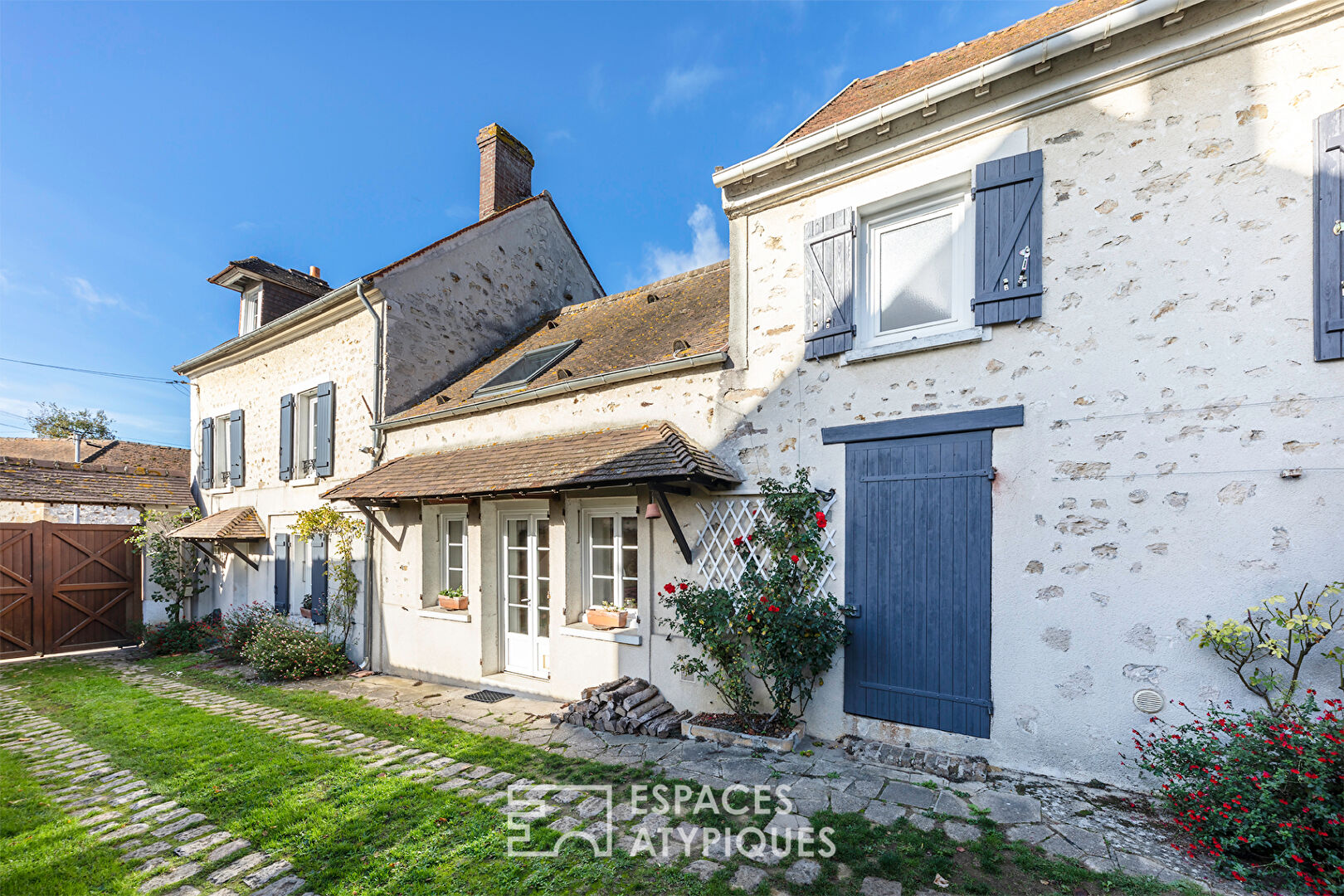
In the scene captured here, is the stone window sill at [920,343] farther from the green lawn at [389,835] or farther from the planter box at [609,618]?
the planter box at [609,618]

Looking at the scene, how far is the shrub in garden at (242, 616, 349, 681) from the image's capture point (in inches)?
327

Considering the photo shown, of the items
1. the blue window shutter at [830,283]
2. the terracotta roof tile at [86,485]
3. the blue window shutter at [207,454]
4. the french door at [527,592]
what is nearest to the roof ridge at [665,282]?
the blue window shutter at [830,283]

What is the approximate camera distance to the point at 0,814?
13.9 ft

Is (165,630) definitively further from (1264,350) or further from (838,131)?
(1264,350)

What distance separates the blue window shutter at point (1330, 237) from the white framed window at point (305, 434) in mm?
11705

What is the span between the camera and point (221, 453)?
11977 mm

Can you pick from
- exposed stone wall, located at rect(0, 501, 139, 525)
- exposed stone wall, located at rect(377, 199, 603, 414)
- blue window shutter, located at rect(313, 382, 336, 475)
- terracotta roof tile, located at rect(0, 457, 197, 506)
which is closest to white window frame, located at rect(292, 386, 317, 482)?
blue window shutter, located at rect(313, 382, 336, 475)

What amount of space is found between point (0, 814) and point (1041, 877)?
6.75 meters

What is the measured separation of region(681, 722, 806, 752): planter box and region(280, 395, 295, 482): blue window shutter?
846 cm

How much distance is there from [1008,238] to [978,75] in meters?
1.29

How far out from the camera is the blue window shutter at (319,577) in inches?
365

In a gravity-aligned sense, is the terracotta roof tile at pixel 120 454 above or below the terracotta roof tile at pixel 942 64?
below

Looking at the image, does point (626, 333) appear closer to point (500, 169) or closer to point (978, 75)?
point (978, 75)

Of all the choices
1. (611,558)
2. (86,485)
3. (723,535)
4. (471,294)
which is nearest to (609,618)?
(611,558)
